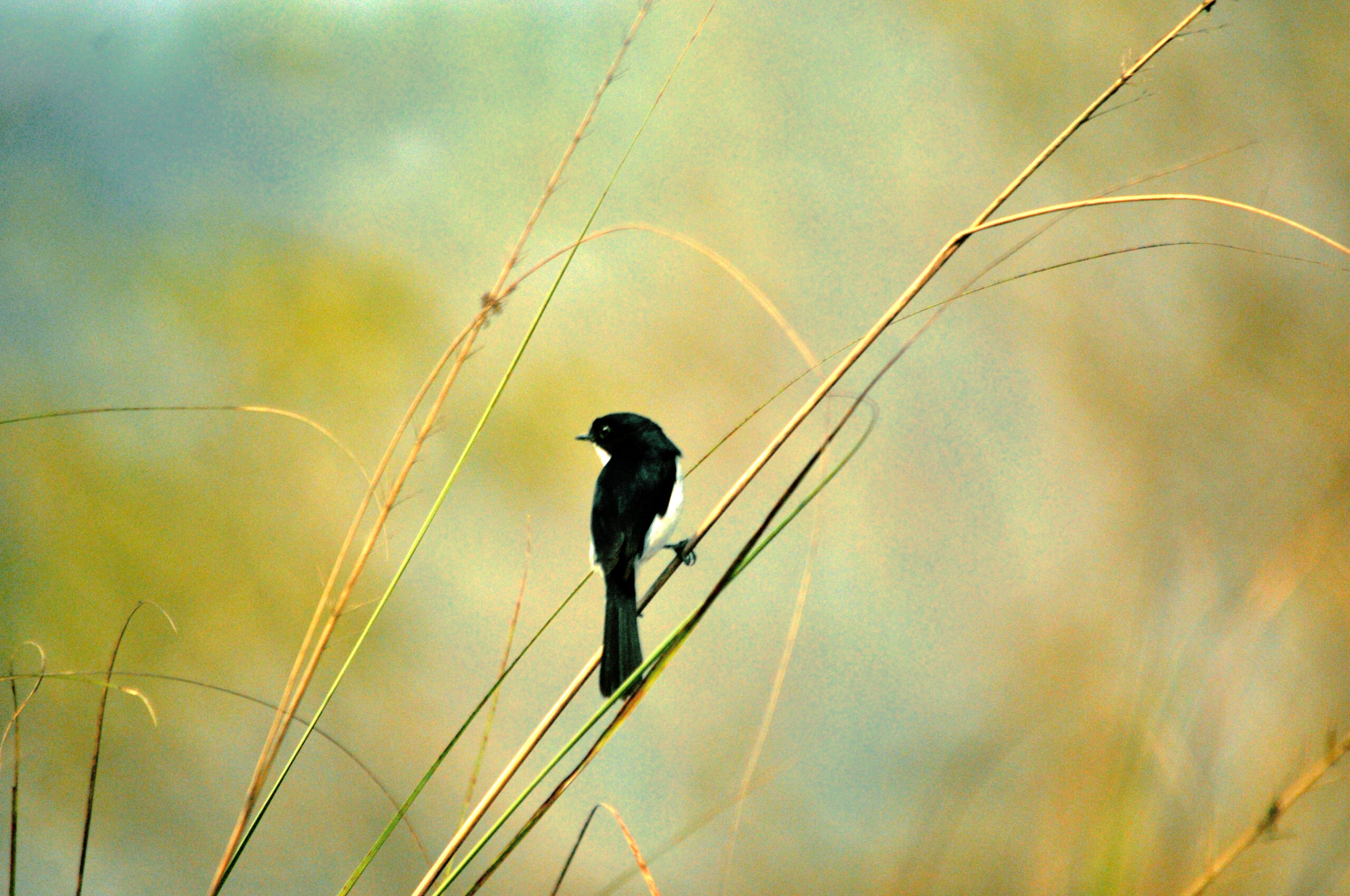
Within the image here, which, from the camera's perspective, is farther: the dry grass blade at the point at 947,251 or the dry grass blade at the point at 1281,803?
the dry grass blade at the point at 947,251

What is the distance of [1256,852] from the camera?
111 centimetres

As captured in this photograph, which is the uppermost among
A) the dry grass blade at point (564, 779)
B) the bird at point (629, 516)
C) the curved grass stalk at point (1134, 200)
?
the bird at point (629, 516)

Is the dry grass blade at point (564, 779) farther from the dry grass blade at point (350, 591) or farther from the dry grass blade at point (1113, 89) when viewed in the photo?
the dry grass blade at point (1113, 89)

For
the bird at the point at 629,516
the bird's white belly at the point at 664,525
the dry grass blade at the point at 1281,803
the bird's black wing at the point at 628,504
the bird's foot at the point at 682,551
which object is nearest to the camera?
the dry grass blade at the point at 1281,803

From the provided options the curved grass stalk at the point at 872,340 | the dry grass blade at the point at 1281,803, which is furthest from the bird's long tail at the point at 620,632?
the dry grass blade at the point at 1281,803

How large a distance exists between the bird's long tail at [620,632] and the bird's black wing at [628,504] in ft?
0.13

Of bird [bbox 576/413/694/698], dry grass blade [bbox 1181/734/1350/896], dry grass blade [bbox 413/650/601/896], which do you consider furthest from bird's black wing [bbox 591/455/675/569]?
dry grass blade [bbox 1181/734/1350/896]

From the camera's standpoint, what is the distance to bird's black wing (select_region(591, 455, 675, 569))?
1709 millimetres

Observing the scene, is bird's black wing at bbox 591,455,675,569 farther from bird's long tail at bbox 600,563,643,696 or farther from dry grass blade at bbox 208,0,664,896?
dry grass blade at bbox 208,0,664,896

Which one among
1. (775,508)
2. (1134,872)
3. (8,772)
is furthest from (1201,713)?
(8,772)

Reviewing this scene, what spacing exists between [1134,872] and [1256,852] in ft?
1.41

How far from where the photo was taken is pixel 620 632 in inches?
56.9

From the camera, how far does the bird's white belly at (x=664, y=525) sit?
1.81 meters

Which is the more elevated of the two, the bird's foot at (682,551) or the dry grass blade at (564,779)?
the bird's foot at (682,551)
